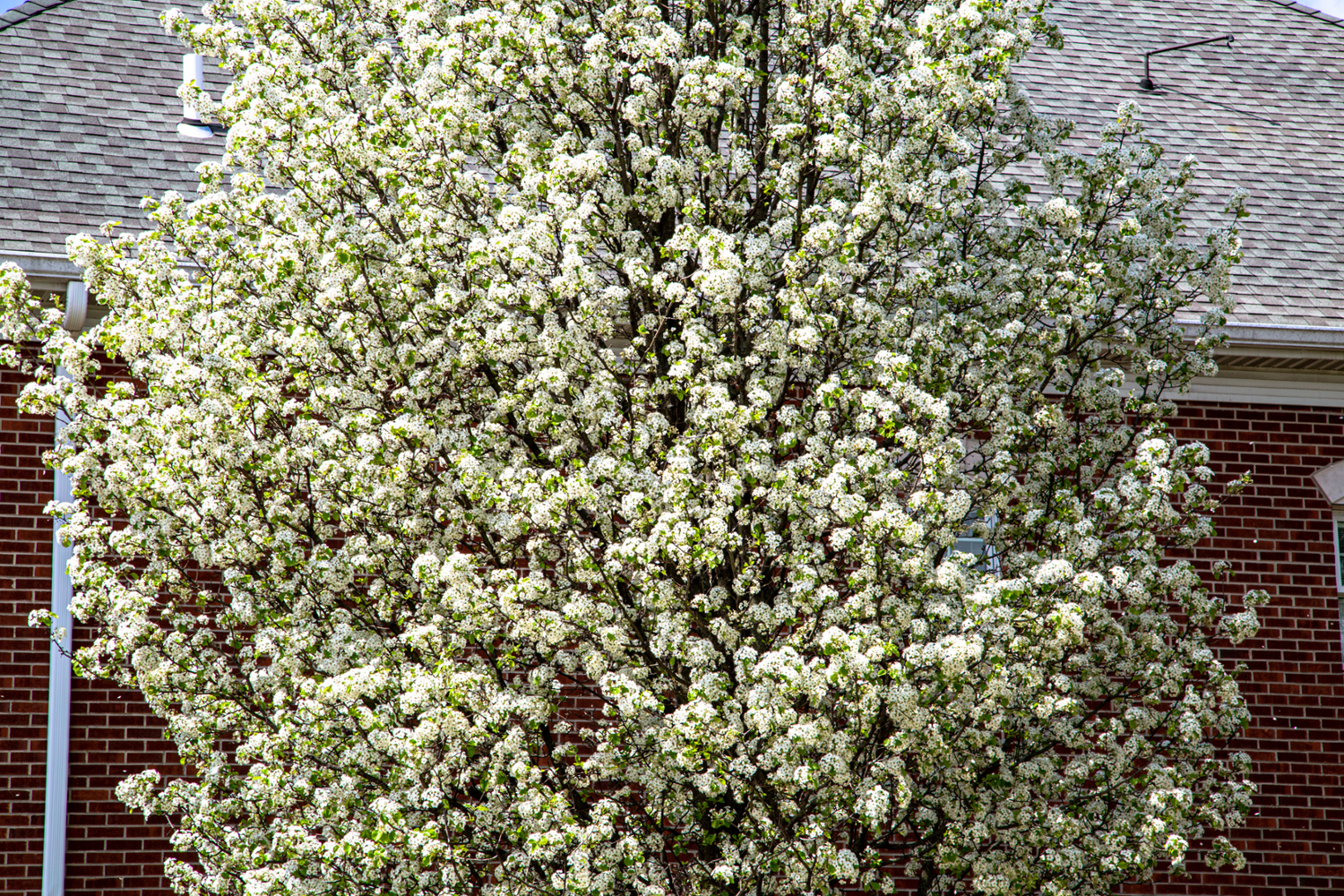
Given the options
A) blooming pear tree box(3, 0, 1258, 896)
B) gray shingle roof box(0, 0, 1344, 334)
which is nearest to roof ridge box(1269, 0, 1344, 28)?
gray shingle roof box(0, 0, 1344, 334)

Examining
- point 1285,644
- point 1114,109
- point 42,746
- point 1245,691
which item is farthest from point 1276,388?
point 42,746

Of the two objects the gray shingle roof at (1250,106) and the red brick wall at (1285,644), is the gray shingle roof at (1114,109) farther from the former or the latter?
the red brick wall at (1285,644)

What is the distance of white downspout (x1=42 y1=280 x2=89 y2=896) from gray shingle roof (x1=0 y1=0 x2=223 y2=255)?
2.75ft

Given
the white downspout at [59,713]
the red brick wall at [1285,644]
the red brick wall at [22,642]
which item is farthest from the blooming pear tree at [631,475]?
the red brick wall at [1285,644]

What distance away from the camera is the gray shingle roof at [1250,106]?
10984 millimetres

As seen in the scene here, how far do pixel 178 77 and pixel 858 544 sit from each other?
7.69 meters

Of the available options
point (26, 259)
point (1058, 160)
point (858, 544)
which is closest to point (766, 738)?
point (858, 544)

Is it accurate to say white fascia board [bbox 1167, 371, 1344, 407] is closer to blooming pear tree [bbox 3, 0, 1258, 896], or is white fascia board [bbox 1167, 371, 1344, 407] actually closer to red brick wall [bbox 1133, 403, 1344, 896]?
red brick wall [bbox 1133, 403, 1344, 896]

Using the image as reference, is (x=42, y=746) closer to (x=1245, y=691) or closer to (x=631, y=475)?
(x=631, y=475)

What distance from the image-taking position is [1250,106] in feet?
42.2

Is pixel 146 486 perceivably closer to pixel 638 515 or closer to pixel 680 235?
pixel 638 515

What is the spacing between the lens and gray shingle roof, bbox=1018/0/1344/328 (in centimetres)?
1098

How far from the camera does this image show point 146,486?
6.24 meters

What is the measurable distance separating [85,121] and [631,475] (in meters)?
6.34
